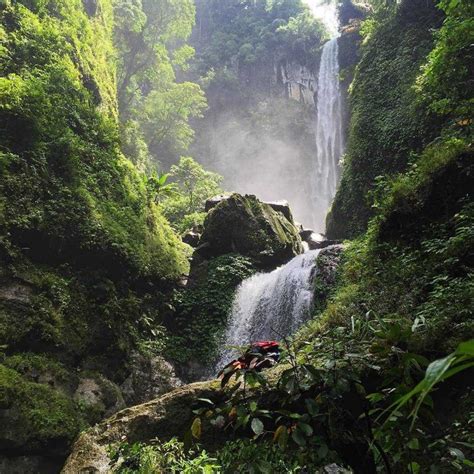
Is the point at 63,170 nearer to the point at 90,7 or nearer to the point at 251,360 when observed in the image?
the point at 251,360

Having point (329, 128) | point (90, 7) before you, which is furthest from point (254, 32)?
point (90, 7)

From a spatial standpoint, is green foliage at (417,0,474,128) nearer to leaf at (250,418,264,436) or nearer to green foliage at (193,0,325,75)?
leaf at (250,418,264,436)

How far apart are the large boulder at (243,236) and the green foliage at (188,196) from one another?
11.6 feet

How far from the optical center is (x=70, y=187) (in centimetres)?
986

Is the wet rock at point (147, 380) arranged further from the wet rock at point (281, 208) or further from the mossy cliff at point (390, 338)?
the wet rock at point (281, 208)

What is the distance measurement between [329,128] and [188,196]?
1215 centimetres

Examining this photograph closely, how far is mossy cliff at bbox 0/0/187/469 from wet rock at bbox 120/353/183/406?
14.8 inches

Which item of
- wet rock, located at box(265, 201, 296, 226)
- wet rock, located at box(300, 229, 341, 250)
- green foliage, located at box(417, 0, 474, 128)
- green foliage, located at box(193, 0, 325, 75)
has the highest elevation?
green foliage, located at box(193, 0, 325, 75)

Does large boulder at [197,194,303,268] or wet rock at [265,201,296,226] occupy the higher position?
wet rock at [265,201,296,226]

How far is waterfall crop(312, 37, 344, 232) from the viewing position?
27.3 m

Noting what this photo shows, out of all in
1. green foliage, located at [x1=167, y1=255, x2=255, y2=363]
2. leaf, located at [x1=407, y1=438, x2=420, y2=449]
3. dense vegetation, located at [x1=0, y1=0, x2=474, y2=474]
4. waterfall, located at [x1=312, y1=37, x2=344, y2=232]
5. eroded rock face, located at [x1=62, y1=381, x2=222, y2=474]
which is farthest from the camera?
waterfall, located at [x1=312, y1=37, x2=344, y2=232]

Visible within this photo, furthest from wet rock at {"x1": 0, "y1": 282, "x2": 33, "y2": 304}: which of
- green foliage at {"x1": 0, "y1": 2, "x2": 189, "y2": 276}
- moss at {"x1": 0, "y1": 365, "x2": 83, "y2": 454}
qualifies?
moss at {"x1": 0, "y1": 365, "x2": 83, "y2": 454}

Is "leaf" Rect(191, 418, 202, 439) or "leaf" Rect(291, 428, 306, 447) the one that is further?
"leaf" Rect(191, 418, 202, 439)

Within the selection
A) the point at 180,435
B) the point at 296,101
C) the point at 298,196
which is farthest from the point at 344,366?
the point at 296,101
